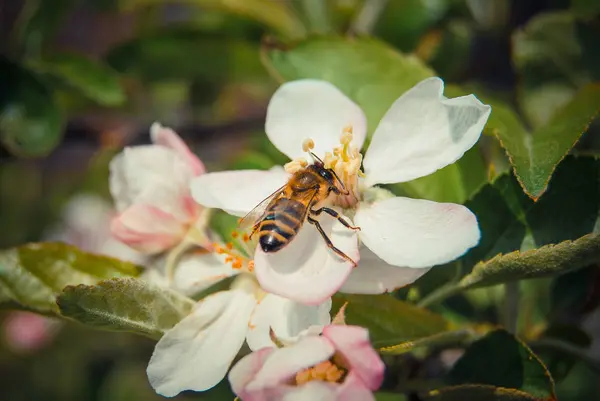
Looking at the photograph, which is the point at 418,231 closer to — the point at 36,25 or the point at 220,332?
the point at 220,332

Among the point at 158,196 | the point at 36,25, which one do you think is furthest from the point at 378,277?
the point at 36,25

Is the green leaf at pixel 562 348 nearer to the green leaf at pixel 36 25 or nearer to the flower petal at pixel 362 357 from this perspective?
the flower petal at pixel 362 357

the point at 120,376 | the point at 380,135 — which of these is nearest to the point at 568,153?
the point at 380,135

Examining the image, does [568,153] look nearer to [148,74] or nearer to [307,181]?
[307,181]

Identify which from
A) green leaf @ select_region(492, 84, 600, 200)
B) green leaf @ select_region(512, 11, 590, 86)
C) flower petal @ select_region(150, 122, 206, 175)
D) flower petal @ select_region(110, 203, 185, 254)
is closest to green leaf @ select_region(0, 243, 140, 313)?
flower petal @ select_region(110, 203, 185, 254)

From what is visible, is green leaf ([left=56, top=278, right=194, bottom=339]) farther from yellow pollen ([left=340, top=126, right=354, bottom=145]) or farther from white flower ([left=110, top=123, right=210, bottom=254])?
yellow pollen ([left=340, top=126, right=354, bottom=145])

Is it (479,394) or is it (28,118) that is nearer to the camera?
(479,394)
